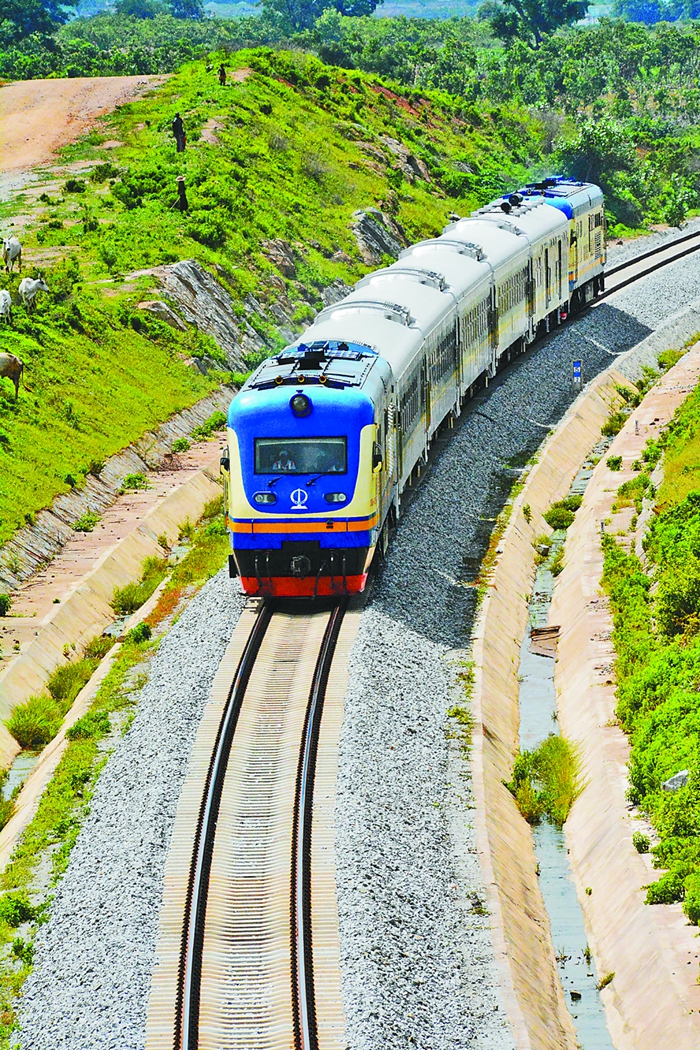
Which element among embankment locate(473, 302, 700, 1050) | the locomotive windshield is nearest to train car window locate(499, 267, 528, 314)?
embankment locate(473, 302, 700, 1050)

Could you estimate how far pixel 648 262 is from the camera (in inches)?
2512

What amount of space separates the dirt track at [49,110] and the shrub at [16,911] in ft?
159

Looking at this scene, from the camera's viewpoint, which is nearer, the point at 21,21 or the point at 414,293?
the point at 414,293

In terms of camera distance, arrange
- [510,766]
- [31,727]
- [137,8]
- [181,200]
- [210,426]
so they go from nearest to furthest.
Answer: [510,766], [31,727], [210,426], [181,200], [137,8]

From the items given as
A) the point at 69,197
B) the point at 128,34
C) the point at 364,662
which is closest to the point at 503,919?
the point at 364,662

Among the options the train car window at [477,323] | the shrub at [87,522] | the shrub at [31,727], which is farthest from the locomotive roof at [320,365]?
the train car window at [477,323]

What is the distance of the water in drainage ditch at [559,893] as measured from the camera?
687 inches

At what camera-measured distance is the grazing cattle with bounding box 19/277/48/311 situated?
3974cm

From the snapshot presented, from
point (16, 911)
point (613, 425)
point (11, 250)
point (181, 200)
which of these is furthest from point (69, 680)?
point (181, 200)

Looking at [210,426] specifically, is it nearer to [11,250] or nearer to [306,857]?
[11,250]

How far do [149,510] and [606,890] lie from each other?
694 inches

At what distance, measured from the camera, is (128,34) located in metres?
142

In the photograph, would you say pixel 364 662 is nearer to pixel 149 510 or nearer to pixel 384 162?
pixel 149 510

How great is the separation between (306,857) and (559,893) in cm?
441
